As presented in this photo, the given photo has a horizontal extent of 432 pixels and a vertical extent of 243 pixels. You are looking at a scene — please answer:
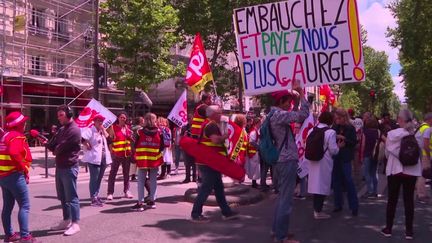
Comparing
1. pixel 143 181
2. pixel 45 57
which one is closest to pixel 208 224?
pixel 143 181

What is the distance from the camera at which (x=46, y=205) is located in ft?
30.6

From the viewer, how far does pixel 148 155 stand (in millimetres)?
8445

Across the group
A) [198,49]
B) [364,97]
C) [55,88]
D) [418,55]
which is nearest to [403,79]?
[418,55]

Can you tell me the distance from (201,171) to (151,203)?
163 cm

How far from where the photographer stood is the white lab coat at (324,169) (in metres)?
7.78

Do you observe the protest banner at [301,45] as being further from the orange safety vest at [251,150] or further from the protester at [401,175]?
the orange safety vest at [251,150]

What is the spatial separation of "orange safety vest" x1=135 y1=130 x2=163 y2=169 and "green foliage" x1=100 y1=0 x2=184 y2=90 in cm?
1200

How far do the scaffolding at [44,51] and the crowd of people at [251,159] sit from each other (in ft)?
49.9

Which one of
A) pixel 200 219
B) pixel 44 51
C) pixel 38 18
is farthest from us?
pixel 38 18

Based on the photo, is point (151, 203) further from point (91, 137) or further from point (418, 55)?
point (418, 55)

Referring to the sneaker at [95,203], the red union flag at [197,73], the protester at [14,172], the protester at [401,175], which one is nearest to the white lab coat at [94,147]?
the sneaker at [95,203]

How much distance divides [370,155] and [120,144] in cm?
515

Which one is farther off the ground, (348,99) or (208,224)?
(348,99)

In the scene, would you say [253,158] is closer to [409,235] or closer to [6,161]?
[409,235]
